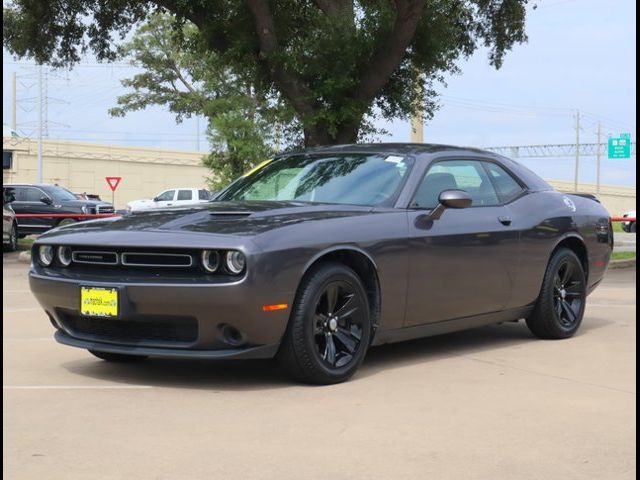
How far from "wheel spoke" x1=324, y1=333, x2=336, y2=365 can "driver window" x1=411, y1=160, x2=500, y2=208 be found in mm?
1283

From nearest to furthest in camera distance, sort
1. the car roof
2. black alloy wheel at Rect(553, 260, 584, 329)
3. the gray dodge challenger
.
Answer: the gray dodge challenger → the car roof → black alloy wheel at Rect(553, 260, 584, 329)

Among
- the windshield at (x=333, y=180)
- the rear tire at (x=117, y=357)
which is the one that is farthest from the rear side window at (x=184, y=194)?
the rear tire at (x=117, y=357)

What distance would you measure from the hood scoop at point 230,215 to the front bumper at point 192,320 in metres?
0.68

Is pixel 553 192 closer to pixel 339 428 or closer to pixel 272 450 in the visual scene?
pixel 339 428

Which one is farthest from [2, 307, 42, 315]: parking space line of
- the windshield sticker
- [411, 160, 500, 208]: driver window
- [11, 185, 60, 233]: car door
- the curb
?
[11, 185, 60, 233]: car door

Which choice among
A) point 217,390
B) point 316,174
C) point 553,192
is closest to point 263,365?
point 217,390

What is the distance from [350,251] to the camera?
255 inches

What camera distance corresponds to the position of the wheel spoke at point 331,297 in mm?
6254

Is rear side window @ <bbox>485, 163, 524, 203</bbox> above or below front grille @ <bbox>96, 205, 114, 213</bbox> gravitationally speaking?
above

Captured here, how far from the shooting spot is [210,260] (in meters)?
5.95

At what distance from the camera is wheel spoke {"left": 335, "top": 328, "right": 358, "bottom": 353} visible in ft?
20.8

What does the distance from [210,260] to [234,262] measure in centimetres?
15

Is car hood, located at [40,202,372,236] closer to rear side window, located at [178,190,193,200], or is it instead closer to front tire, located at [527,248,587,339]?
front tire, located at [527,248,587,339]

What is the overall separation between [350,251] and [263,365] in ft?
3.58
